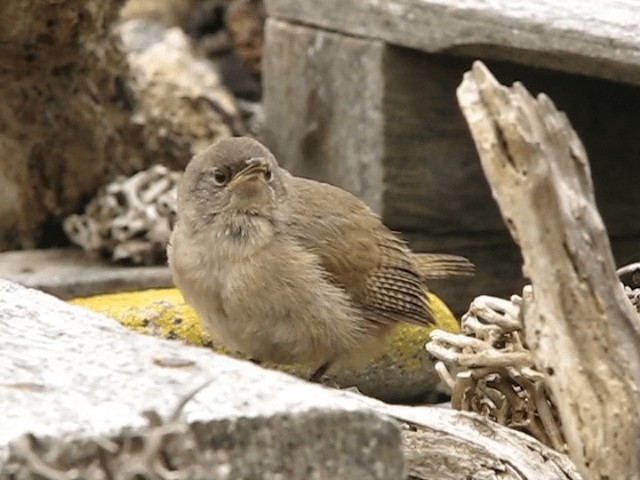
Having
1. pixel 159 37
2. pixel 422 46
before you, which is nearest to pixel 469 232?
pixel 422 46

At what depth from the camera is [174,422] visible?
2354mm

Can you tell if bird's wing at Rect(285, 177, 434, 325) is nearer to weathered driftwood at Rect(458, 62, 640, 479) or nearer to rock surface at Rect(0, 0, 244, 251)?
rock surface at Rect(0, 0, 244, 251)

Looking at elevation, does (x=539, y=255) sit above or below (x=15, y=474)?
above

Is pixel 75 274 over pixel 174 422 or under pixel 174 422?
under

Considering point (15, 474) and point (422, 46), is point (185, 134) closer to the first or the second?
point (422, 46)

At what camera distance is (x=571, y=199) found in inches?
106

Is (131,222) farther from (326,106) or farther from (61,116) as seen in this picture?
(326,106)

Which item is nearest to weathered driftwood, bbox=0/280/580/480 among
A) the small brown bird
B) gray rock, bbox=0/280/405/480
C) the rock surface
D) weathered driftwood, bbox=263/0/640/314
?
gray rock, bbox=0/280/405/480

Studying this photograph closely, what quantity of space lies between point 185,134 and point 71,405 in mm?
4308

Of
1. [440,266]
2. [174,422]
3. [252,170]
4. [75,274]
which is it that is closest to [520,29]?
[440,266]

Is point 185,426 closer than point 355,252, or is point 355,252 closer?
point 185,426

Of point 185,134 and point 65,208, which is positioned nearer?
point 65,208

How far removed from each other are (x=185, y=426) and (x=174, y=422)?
2cm

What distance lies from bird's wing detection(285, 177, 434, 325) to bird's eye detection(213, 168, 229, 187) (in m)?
0.18
